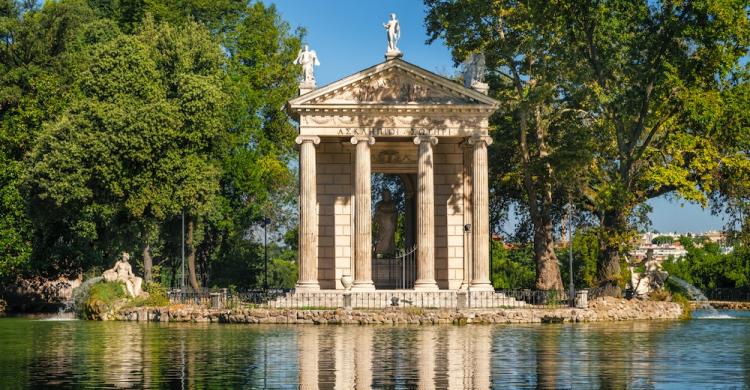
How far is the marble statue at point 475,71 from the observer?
5362 cm

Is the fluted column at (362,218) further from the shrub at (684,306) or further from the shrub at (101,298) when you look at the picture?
the shrub at (684,306)

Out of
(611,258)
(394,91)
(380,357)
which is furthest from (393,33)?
(380,357)

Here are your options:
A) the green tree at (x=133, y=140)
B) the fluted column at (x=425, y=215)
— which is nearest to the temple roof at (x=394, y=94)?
the fluted column at (x=425, y=215)

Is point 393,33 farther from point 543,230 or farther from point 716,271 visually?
point 716,271

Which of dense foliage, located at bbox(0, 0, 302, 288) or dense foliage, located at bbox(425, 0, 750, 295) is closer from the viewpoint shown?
dense foliage, located at bbox(425, 0, 750, 295)

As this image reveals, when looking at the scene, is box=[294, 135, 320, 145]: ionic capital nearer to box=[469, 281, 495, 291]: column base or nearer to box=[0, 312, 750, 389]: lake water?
box=[469, 281, 495, 291]: column base

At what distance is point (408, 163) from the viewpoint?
56.8m

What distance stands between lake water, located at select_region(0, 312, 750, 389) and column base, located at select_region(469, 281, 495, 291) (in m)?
11.3

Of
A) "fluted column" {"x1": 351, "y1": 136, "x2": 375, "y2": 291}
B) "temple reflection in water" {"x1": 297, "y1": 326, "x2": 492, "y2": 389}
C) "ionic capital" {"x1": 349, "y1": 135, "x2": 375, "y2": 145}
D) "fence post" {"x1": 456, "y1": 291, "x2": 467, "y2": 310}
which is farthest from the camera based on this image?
"ionic capital" {"x1": 349, "y1": 135, "x2": 375, "y2": 145}

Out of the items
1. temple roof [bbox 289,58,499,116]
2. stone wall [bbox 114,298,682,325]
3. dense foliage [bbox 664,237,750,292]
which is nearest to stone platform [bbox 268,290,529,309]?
stone wall [bbox 114,298,682,325]

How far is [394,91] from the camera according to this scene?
5256 cm

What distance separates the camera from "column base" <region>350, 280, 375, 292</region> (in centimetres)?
5092

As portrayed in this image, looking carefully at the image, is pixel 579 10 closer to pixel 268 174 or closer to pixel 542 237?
pixel 542 237

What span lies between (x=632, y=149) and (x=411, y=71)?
11046mm
